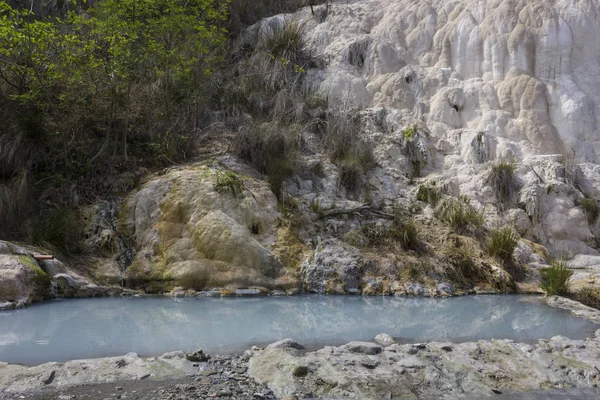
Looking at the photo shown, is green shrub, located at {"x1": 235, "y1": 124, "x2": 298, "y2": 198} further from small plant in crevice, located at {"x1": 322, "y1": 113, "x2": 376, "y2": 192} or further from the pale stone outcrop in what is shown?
the pale stone outcrop

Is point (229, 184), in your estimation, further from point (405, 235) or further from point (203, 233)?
Result: point (405, 235)

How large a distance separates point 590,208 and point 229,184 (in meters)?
6.34

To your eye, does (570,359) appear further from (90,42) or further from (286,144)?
(90,42)

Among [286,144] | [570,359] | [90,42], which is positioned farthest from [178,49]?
[570,359]

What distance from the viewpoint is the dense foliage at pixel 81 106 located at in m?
7.46

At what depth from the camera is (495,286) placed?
729cm

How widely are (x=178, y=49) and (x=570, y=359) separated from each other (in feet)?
24.8

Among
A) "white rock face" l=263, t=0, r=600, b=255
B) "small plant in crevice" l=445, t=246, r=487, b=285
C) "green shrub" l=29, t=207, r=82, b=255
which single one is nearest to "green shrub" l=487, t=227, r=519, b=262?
"small plant in crevice" l=445, t=246, r=487, b=285

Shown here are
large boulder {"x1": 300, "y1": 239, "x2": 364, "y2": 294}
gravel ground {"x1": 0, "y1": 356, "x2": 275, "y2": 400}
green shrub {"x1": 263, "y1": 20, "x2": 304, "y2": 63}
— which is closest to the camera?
gravel ground {"x1": 0, "y1": 356, "x2": 275, "y2": 400}

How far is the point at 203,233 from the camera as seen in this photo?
7281 millimetres

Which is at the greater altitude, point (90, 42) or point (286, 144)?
point (90, 42)

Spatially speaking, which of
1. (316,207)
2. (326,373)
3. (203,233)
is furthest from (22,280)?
(316,207)

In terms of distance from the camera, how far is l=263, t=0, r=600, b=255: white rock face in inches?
368

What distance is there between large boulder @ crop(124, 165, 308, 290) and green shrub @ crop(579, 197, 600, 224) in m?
5.38
